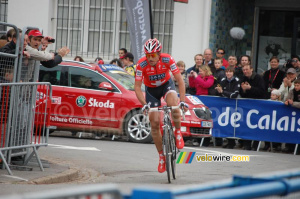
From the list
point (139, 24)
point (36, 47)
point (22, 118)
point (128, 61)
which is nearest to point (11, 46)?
point (36, 47)

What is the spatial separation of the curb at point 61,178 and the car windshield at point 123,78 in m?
6.20

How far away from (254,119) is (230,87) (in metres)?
1.01

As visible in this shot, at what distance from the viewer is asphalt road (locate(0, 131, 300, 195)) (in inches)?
360

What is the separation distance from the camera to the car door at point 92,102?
50.7 ft

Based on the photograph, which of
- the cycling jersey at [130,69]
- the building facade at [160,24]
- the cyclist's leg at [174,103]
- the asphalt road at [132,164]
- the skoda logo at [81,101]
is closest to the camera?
the asphalt road at [132,164]

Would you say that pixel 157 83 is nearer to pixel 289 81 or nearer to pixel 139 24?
pixel 289 81

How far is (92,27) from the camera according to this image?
2236 cm

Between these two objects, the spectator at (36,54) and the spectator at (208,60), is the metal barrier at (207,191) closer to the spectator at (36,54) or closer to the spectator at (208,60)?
the spectator at (36,54)

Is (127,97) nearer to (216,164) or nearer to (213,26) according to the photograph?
(216,164)

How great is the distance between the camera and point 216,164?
11.8 m

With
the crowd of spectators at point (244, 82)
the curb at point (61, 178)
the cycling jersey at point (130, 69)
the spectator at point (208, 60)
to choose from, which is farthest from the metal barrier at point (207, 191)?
the cycling jersey at point (130, 69)

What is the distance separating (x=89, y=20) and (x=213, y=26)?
14.9ft

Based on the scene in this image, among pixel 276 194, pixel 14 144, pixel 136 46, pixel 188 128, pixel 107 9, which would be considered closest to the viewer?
pixel 276 194

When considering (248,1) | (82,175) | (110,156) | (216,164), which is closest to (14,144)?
(82,175)
